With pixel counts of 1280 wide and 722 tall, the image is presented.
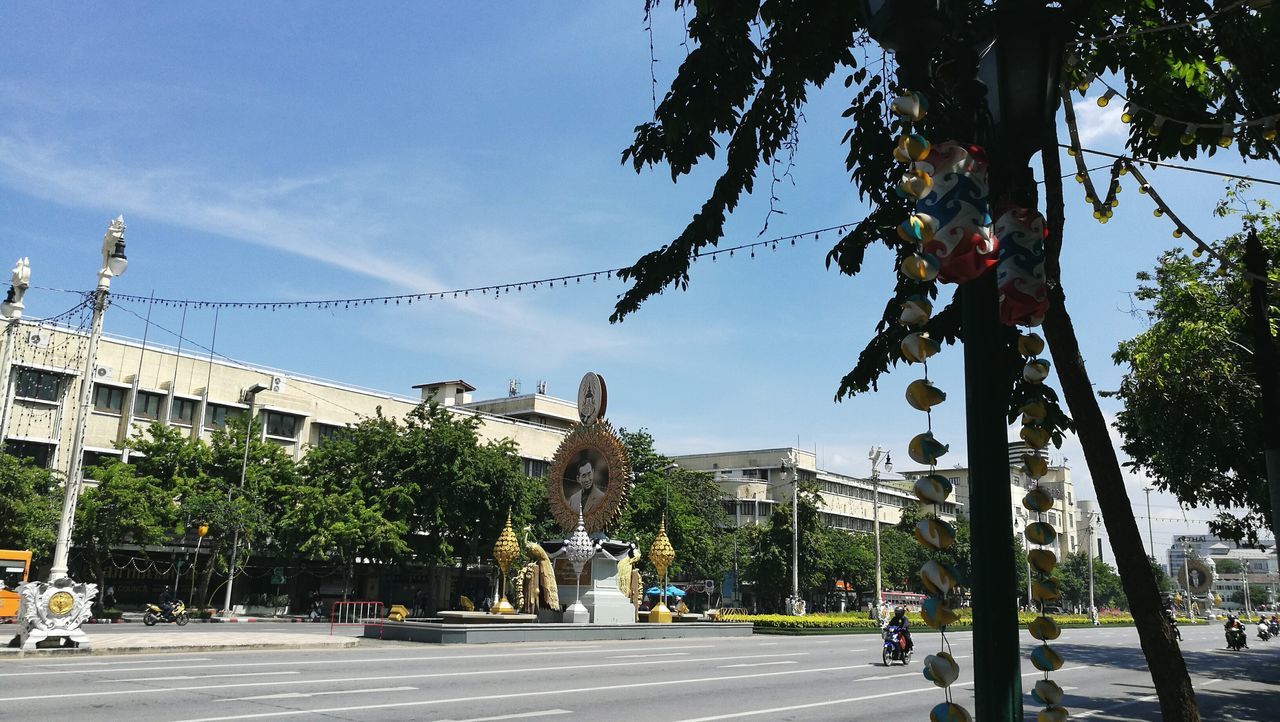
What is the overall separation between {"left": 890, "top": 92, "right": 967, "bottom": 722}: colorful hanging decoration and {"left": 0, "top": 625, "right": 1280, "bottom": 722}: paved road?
375 inches

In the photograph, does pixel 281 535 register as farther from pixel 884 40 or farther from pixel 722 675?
pixel 884 40

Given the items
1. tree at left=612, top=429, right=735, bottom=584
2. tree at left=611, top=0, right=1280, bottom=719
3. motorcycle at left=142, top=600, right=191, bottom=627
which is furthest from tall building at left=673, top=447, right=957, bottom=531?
tree at left=611, top=0, right=1280, bottom=719

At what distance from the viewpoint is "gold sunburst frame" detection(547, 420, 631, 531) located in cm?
3331

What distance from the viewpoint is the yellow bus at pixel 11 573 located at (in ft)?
100

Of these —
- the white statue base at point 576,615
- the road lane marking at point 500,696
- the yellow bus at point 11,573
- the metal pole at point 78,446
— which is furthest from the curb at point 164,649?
the yellow bus at point 11,573

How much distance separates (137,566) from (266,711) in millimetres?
38052

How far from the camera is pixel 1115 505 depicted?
4.62 metres

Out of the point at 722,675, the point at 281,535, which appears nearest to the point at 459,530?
the point at 281,535

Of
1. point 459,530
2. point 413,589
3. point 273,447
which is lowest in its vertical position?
point 413,589

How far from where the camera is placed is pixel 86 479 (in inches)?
1730

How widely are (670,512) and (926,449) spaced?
52.7 meters

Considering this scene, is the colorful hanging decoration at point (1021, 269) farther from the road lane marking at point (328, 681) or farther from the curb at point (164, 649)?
the curb at point (164, 649)

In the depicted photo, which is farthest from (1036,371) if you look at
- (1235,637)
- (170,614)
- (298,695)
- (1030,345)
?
(1235,637)

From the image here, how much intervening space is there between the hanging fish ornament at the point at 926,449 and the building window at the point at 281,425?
53622 millimetres
